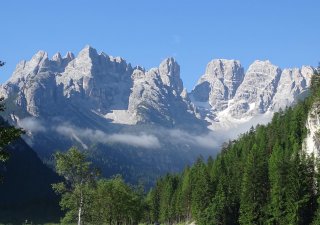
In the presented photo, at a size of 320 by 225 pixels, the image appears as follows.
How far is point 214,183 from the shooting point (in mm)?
142000

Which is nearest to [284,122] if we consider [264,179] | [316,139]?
[316,139]

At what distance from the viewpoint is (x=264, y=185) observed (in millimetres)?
118062

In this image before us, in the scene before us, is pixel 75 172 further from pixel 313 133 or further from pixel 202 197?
pixel 313 133

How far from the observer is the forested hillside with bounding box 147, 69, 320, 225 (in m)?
107

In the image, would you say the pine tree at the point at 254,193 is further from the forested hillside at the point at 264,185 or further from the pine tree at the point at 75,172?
the pine tree at the point at 75,172

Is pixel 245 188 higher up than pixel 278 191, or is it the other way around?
pixel 245 188

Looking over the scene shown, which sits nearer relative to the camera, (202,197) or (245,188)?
(245,188)

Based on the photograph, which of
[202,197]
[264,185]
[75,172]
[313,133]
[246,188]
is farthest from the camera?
[202,197]

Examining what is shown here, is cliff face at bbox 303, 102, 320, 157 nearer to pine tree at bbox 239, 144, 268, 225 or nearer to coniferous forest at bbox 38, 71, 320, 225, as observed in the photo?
coniferous forest at bbox 38, 71, 320, 225

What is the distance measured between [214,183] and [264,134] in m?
33.3

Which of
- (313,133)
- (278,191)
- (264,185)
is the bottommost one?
(278,191)

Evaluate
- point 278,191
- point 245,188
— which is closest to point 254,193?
point 245,188

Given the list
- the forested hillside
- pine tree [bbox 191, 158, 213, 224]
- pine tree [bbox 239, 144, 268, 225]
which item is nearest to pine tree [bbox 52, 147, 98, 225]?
the forested hillside

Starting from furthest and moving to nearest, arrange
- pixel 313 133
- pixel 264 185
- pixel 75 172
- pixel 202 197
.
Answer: pixel 202 197 < pixel 313 133 < pixel 264 185 < pixel 75 172
